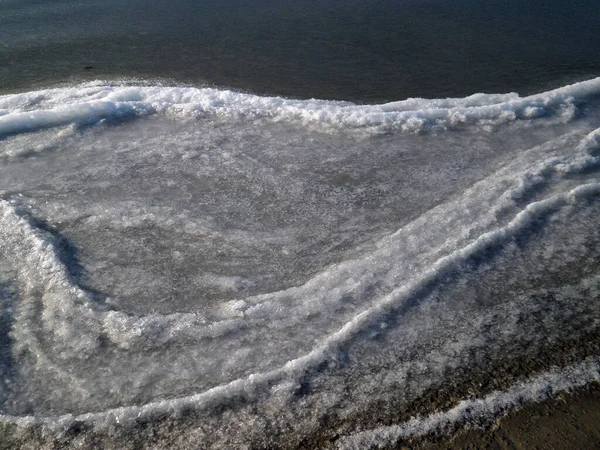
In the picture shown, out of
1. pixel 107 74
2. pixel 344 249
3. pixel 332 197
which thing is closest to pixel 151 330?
pixel 344 249

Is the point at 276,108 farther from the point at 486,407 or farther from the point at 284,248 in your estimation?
the point at 486,407

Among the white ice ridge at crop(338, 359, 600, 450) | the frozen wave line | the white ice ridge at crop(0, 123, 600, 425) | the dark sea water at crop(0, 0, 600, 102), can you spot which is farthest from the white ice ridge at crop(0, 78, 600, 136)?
the white ice ridge at crop(338, 359, 600, 450)

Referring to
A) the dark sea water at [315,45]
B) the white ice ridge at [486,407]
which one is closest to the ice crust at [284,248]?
the white ice ridge at [486,407]

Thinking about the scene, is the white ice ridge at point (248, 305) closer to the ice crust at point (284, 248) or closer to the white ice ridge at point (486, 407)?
the ice crust at point (284, 248)

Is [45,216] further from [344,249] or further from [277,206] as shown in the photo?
[344,249]

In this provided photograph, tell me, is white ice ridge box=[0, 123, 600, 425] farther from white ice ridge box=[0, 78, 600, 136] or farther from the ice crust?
white ice ridge box=[0, 78, 600, 136]
